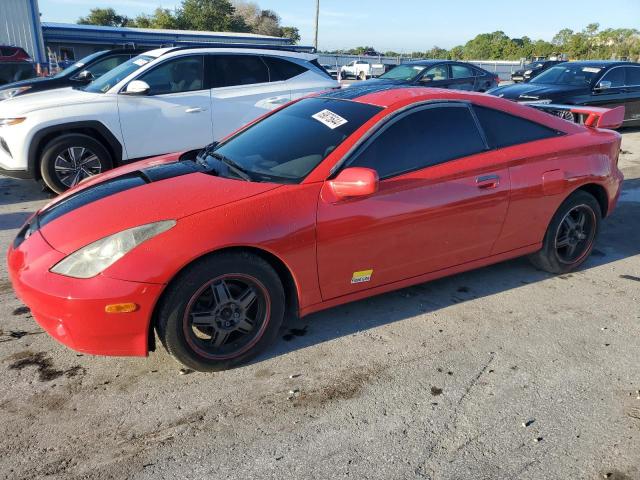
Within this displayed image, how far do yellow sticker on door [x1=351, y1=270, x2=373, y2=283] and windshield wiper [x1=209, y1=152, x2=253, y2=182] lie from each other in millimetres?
863

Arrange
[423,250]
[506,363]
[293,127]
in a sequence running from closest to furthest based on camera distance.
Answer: [506,363]
[423,250]
[293,127]

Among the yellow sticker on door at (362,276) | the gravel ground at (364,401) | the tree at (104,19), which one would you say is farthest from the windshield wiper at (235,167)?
the tree at (104,19)

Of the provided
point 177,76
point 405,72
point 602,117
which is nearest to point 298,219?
point 602,117

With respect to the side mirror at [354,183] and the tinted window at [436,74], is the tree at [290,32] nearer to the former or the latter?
the tinted window at [436,74]

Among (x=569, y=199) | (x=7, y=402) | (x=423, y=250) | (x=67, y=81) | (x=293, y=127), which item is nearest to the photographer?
(x=7, y=402)

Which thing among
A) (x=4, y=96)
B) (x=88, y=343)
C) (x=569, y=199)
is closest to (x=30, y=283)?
(x=88, y=343)

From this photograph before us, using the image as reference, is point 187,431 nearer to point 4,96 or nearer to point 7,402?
point 7,402

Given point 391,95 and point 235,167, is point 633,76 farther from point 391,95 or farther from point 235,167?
point 235,167

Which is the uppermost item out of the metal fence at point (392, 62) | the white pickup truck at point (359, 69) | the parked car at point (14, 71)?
the parked car at point (14, 71)

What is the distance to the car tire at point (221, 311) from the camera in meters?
2.78

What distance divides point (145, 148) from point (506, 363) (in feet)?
16.7

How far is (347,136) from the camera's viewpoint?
337 centimetres

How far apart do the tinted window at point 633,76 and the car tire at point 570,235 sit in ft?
29.5

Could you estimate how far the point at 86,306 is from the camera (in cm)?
262
